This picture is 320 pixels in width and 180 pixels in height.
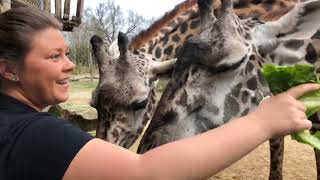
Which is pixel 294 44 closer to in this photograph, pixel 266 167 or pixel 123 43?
pixel 123 43

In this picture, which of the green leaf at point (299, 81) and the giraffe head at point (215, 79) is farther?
the giraffe head at point (215, 79)

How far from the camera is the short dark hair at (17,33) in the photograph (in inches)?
65.8

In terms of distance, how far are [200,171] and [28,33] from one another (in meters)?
0.75

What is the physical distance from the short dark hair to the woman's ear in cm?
2

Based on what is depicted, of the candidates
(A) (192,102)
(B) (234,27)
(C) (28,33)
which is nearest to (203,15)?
(B) (234,27)

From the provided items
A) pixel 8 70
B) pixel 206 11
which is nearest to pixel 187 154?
pixel 8 70

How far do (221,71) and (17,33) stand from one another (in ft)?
6.78

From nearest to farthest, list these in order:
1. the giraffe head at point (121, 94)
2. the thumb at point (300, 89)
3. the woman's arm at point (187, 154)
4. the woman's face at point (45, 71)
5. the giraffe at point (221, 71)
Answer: the woman's arm at point (187, 154)
the thumb at point (300, 89)
the woman's face at point (45, 71)
the giraffe at point (221, 71)
the giraffe head at point (121, 94)

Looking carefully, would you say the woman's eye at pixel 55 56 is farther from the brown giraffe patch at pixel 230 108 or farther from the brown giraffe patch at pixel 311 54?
the brown giraffe patch at pixel 311 54

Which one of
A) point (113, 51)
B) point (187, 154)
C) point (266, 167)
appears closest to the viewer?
point (187, 154)

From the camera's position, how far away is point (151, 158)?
1.44 m

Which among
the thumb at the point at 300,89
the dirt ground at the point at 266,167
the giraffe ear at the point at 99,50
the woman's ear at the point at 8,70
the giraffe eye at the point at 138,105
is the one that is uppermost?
the thumb at the point at 300,89

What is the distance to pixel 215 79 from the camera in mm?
3549

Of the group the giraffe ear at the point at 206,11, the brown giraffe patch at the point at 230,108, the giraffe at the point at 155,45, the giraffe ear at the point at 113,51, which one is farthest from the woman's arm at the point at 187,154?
the giraffe ear at the point at 113,51
